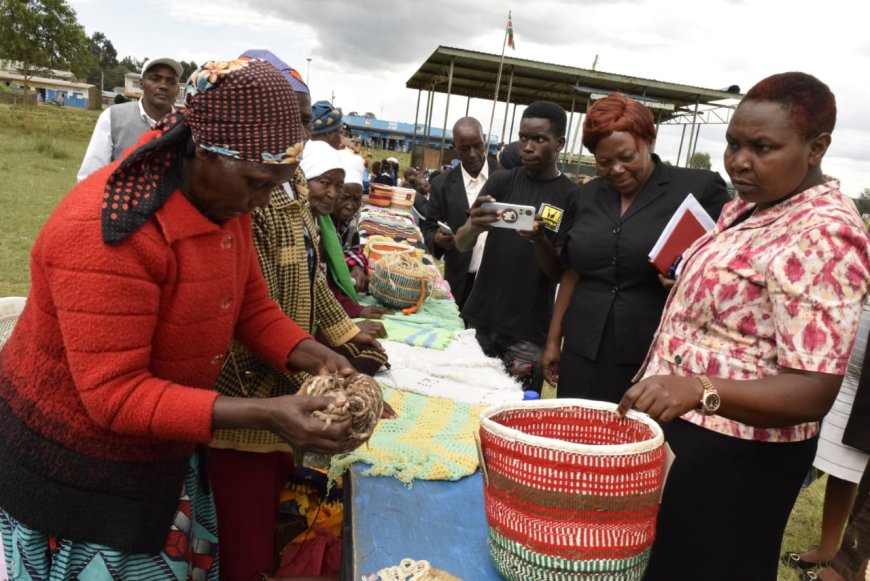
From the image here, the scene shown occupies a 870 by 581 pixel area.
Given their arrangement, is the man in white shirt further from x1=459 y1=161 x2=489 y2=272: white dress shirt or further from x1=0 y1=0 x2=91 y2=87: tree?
x1=0 y1=0 x2=91 y2=87: tree

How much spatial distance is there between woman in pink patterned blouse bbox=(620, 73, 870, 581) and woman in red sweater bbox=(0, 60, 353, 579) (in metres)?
0.91

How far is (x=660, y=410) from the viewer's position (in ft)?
4.51

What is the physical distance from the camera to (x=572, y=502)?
1.23 m

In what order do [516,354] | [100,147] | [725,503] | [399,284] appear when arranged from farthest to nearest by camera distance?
[100,147]
[399,284]
[516,354]
[725,503]

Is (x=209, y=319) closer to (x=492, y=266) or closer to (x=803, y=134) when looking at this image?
(x=803, y=134)

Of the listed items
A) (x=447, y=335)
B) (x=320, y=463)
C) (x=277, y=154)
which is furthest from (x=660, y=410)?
(x=447, y=335)

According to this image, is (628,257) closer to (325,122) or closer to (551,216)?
(551,216)

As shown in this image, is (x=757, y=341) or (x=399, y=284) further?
(x=399, y=284)

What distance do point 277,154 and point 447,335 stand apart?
7.45 ft

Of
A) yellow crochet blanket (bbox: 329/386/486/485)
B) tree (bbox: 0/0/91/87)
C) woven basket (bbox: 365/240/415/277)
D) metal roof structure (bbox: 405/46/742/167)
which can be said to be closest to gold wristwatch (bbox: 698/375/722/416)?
yellow crochet blanket (bbox: 329/386/486/485)

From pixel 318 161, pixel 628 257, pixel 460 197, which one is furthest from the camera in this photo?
pixel 460 197

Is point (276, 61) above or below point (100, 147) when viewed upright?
above

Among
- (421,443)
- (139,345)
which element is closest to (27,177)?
(421,443)

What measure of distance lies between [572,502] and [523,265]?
92.5 inches
